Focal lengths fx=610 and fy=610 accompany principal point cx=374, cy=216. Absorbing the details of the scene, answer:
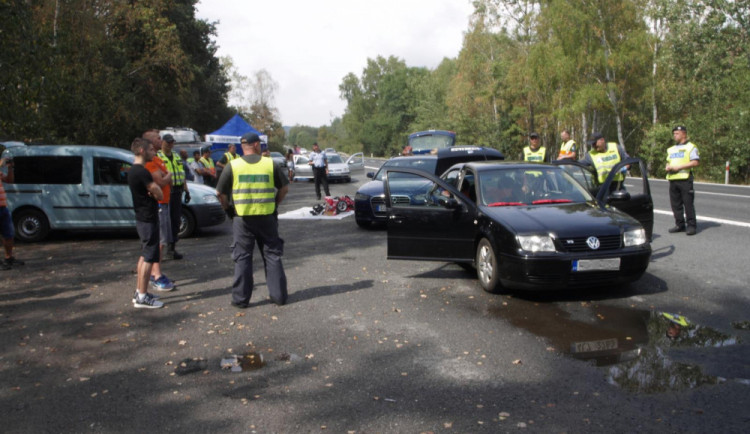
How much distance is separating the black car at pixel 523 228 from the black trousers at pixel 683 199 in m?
2.68

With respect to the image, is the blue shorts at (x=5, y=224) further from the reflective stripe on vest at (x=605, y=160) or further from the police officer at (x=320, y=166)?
the police officer at (x=320, y=166)

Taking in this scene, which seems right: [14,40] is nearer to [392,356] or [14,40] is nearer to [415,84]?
[392,356]

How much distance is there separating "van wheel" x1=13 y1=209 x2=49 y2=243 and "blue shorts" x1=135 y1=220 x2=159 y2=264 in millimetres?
6109

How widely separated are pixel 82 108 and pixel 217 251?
1134cm

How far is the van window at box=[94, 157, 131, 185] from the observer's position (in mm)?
11797

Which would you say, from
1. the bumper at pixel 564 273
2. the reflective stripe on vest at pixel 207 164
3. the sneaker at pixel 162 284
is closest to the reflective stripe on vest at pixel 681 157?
the bumper at pixel 564 273

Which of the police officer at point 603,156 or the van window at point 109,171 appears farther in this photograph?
the van window at point 109,171

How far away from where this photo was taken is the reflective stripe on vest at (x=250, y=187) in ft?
21.9

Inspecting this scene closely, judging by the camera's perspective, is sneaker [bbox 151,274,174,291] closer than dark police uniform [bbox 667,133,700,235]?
Yes

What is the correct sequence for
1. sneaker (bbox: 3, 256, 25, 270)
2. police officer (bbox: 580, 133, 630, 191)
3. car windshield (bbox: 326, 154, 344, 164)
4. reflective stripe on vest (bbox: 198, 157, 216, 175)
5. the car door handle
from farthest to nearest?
car windshield (bbox: 326, 154, 344, 164), reflective stripe on vest (bbox: 198, 157, 216, 175), police officer (bbox: 580, 133, 630, 191), sneaker (bbox: 3, 256, 25, 270), the car door handle

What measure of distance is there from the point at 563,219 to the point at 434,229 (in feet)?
5.06

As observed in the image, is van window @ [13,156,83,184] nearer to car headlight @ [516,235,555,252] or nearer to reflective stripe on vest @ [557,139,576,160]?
car headlight @ [516,235,555,252]

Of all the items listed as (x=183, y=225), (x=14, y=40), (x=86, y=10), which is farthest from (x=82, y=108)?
(x=183, y=225)

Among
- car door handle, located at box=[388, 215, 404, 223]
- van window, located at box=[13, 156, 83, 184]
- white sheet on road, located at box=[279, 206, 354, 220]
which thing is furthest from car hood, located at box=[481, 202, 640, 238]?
van window, located at box=[13, 156, 83, 184]
